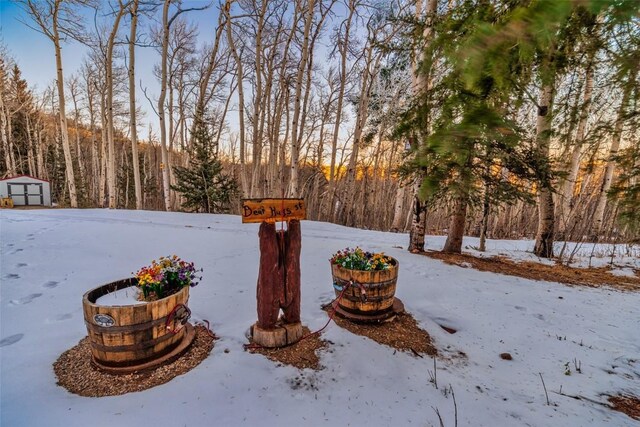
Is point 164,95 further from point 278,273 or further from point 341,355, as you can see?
point 341,355

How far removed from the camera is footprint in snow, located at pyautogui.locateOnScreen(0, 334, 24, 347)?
2.61 meters

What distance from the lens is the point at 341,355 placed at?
100 inches

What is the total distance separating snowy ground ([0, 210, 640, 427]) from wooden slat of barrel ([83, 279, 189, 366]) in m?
0.31

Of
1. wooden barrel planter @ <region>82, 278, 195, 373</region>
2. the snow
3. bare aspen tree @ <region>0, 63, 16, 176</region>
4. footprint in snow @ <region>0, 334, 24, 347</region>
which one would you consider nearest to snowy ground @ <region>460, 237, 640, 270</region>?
wooden barrel planter @ <region>82, 278, 195, 373</region>

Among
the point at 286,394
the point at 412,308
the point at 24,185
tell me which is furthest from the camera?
the point at 24,185

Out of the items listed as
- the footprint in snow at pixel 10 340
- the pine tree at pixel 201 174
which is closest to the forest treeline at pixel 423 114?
the pine tree at pixel 201 174

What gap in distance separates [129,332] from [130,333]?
14 millimetres

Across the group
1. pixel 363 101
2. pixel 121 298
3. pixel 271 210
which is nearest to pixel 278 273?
pixel 271 210

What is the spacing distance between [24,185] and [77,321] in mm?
16381

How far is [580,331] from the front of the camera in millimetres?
3289

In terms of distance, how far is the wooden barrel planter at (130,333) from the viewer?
2.10m

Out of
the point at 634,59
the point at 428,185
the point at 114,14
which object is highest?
the point at 114,14

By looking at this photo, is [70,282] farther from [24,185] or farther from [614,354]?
[24,185]

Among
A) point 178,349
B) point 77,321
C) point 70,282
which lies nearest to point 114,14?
point 70,282
